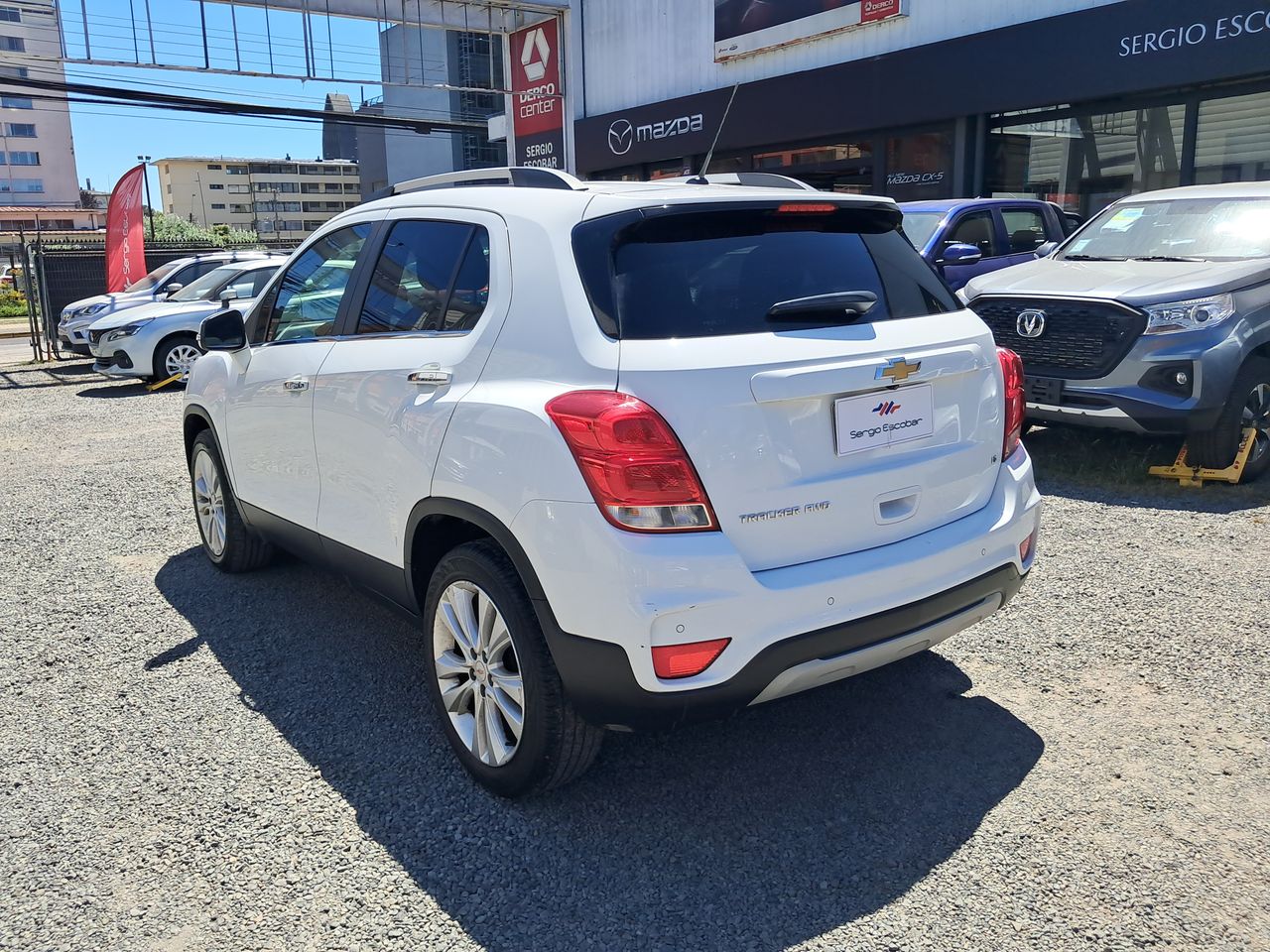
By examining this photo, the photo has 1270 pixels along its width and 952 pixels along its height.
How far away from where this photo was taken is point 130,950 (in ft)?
8.26

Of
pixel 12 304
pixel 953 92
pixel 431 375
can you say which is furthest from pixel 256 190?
pixel 431 375

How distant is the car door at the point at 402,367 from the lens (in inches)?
125

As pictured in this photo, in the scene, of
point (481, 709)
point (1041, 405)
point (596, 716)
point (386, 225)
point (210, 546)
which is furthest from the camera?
point (1041, 405)

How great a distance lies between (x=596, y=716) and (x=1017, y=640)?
87.3 inches

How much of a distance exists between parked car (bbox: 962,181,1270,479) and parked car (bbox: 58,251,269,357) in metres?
12.1

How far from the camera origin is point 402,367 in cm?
341

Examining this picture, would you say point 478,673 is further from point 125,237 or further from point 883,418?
point 125,237

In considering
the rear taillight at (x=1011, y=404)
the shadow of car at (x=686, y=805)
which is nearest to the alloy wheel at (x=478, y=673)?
the shadow of car at (x=686, y=805)

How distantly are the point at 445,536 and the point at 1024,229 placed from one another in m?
9.47

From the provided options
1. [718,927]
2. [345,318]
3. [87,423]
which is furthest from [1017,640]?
[87,423]

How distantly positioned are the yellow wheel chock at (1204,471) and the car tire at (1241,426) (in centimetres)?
4

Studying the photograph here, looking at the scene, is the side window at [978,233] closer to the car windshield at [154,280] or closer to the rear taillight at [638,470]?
the rear taillight at [638,470]

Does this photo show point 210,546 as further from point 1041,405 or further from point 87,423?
point 87,423

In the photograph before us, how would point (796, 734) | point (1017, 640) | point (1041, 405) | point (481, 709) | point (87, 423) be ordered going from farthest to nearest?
point (87, 423)
point (1041, 405)
point (1017, 640)
point (796, 734)
point (481, 709)
